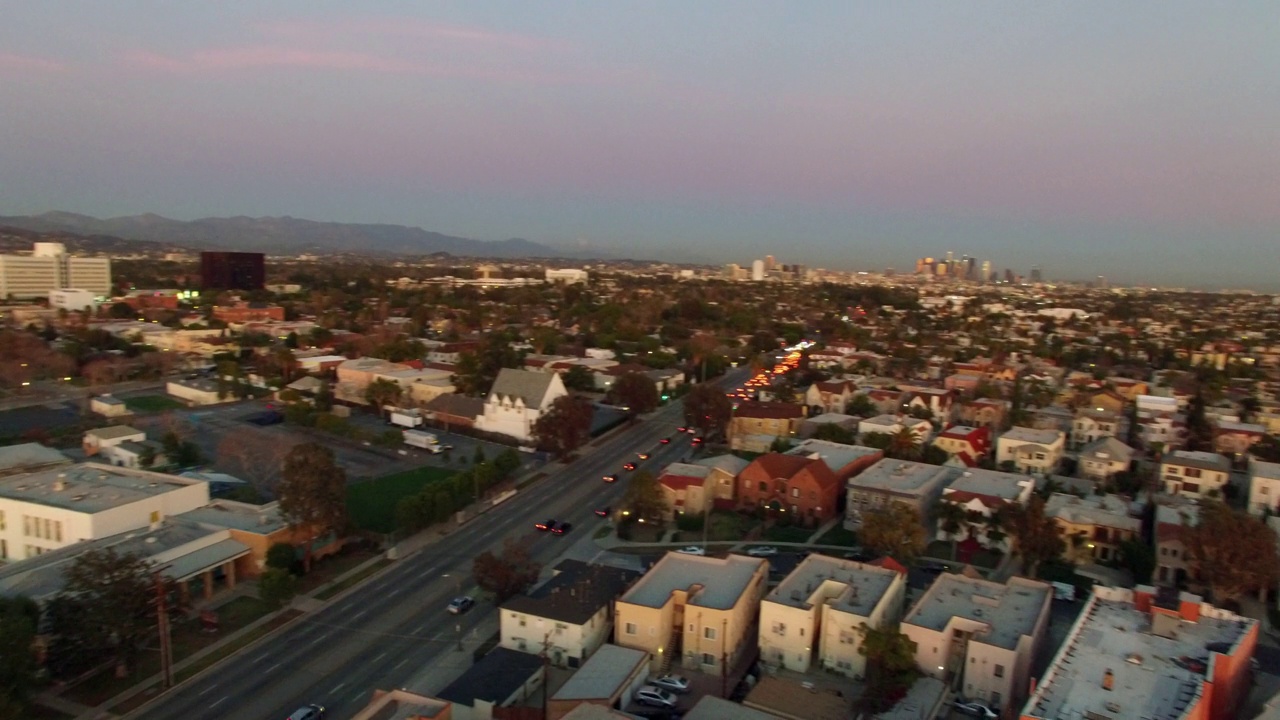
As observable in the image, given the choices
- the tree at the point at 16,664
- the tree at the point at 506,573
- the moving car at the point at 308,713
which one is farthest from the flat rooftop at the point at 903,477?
the tree at the point at 16,664

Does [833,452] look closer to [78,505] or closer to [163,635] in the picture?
[163,635]

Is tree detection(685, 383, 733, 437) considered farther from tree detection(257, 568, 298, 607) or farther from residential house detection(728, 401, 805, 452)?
tree detection(257, 568, 298, 607)

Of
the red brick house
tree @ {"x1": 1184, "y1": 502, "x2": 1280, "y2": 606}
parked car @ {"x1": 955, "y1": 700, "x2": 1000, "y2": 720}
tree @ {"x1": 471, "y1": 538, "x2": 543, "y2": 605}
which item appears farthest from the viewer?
the red brick house

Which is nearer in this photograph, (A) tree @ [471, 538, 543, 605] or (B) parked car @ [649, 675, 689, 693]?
(B) parked car @ [649, 675, 689, 693]

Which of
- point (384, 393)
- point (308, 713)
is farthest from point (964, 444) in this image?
point (384, 393)

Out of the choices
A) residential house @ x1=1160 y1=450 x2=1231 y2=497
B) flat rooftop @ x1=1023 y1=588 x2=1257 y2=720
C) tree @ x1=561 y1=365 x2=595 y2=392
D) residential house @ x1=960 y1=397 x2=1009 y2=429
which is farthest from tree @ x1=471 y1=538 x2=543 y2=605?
residential house @ x1=960 y1=397 x2=1009 y2=429

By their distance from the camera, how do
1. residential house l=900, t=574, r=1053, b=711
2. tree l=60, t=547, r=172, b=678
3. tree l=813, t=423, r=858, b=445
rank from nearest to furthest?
1. tree l=60, t=547, r=172, b=678
2. residential house l=900, t=574, r=1053, b=711
3. tree l=813, t=423, r=858, b=445

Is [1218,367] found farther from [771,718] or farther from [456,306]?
[456,306]
